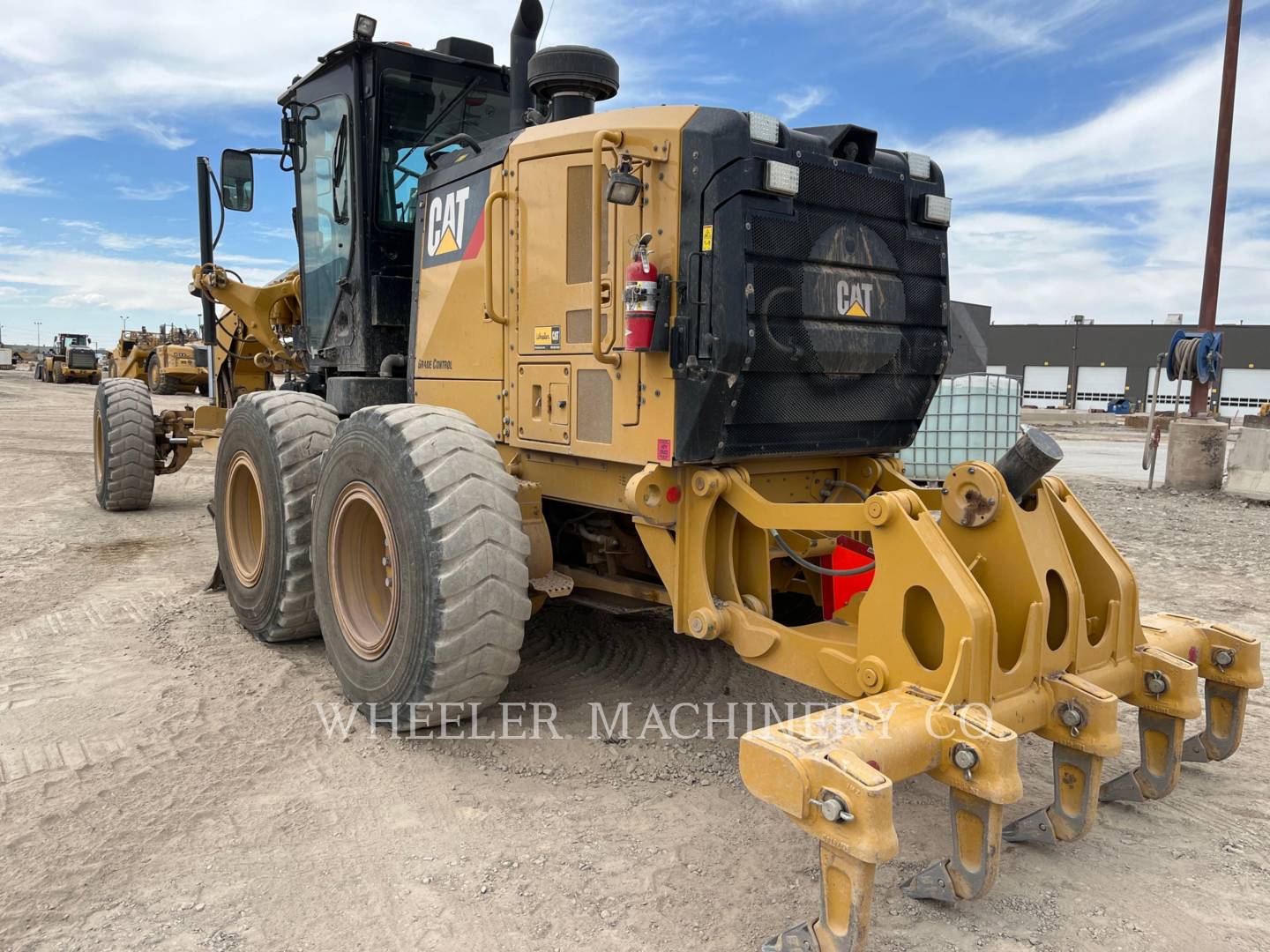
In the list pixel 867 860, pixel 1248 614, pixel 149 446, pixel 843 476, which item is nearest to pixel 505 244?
pixel 843 476

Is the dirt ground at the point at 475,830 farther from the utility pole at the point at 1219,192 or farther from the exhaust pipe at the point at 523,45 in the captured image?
the utility pole at the point at 1219,192

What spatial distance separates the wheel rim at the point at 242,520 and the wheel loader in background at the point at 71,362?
43.3m

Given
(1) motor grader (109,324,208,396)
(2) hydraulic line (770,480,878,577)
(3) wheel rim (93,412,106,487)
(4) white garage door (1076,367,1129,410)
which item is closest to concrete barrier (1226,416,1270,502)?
(2) hydraulic line (770,480,878,577)

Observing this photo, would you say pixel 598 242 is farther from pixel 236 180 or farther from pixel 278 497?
pixel 236 180

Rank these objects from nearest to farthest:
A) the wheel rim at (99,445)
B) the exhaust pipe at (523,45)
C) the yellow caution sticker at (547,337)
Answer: the yellow caution sticker at (547,337)
the exhaust pipe at (523,45)
the wheel rim at (99,445)

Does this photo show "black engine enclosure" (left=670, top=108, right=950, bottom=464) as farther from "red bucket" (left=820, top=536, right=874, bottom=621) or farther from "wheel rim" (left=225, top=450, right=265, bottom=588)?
"wheel rim" (left=225, top=450, right=265, bottom=588)

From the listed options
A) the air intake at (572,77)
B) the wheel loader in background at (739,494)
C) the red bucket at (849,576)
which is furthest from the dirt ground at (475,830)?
the air intake at (572,77)

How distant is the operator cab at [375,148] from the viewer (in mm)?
5371

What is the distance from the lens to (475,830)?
10.9 ft

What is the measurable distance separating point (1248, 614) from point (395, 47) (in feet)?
21.1

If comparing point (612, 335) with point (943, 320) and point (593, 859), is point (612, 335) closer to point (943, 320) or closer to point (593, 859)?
point (943, 320)

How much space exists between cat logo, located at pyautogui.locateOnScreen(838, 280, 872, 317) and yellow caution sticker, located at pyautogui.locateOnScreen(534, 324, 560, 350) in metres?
1.16

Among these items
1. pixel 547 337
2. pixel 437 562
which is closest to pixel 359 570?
pixel 437 562

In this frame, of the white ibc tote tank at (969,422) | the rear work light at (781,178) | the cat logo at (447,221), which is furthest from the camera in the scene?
the white ibc tote tank at (969,422)
